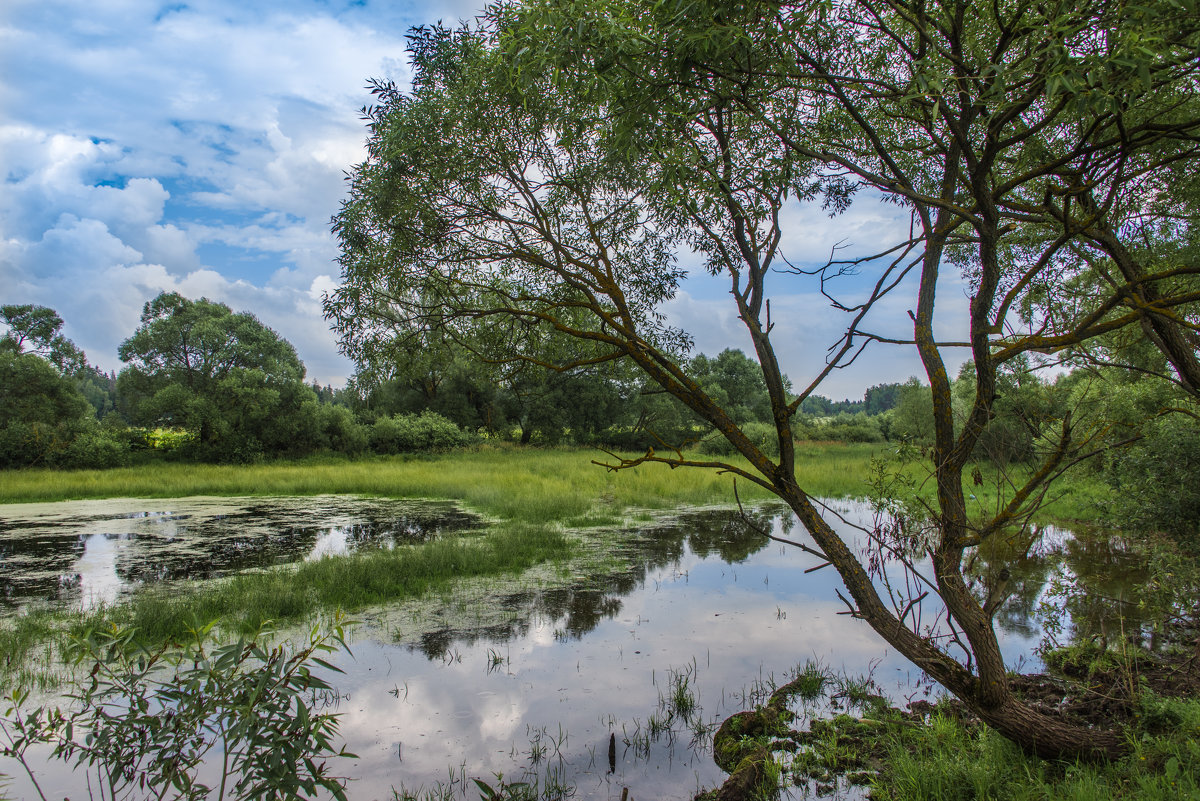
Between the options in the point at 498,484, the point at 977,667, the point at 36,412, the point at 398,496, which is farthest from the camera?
the point at 36,412

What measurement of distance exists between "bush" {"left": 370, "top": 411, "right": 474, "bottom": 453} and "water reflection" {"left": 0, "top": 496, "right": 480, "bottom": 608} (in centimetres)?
1313

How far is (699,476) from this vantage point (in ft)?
71.6

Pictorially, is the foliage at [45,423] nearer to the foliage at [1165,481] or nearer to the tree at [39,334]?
the tree at [39,334]

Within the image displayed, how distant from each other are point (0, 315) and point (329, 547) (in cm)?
3111

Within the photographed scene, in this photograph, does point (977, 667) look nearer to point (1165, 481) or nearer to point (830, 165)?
point (830, 165)

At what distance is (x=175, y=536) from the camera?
12.8 metres

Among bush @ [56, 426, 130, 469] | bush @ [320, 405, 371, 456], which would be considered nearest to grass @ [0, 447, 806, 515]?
bush @ [56, 426, 130, 469]

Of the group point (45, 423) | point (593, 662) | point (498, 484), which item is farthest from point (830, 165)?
point (45, 423)

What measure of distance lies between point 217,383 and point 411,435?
9520 mm

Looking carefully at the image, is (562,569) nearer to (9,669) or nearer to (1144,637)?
(9,669)

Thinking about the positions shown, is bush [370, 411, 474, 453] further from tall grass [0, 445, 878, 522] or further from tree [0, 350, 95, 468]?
tree [0, 350, 95, 468]

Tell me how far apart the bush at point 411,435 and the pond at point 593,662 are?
2120 centimetres

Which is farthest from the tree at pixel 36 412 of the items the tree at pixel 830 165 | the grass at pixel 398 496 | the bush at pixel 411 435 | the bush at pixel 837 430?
the bush at pixel 837 430

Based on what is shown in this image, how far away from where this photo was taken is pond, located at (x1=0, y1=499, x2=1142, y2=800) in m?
4.41
